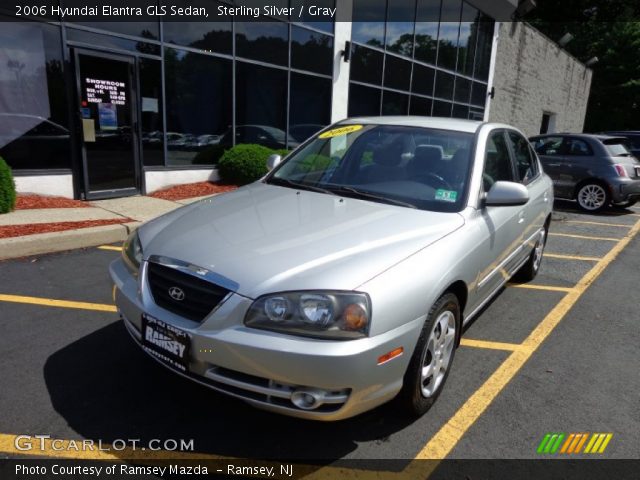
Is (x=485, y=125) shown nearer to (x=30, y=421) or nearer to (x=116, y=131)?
(x=30, y=421)

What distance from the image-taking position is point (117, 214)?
6.69 meters

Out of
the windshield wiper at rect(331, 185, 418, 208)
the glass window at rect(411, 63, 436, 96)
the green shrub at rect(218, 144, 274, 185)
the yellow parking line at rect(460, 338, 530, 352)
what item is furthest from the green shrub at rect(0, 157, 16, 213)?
the glass window at rect(411, 63, 436, 96)

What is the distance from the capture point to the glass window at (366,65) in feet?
43.0

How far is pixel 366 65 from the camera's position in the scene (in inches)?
532

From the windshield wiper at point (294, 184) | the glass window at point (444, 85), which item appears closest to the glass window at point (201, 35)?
the windshield wiper at point (294, 184)

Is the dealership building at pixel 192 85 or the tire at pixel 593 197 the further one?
the tire at pixel 593 197

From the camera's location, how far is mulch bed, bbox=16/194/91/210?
664 cm

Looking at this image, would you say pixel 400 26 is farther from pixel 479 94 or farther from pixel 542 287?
pixel 542 287

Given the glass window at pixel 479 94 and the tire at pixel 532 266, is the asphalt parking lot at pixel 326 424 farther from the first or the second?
the glass window at pixel 479 94

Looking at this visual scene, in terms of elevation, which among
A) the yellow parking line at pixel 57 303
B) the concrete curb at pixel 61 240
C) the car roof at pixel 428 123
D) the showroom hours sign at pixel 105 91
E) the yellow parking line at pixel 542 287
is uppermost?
the showroom hours sign at pixel 105 91

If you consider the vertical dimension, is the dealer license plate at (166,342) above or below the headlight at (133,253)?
below

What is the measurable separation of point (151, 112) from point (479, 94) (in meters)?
15.6

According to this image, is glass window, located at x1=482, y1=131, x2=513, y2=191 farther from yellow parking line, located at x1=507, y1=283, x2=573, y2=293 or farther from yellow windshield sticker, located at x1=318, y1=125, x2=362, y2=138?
yellow parking line, located at x1=507, y1=283, x2=573, y2=293

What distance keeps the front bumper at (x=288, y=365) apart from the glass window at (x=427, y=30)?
50.1 feet
